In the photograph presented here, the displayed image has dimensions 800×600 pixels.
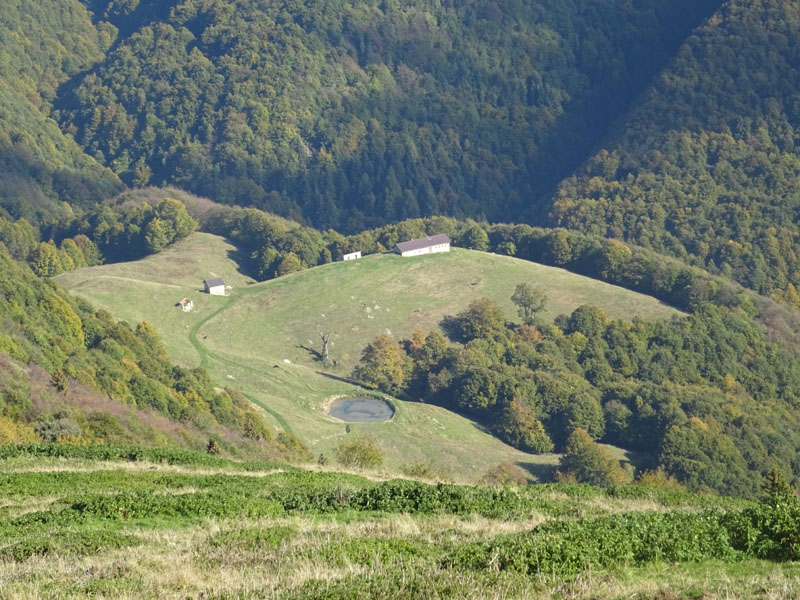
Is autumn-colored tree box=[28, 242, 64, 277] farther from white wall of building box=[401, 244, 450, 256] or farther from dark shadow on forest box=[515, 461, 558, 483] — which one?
dark shadow on forest box=[515, 461, 558, 483]

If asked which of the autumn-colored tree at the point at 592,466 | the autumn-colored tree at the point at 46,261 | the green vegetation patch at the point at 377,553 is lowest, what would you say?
the autumn-colored tree at the point at 46,261

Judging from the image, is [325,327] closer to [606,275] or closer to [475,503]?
[606,275]

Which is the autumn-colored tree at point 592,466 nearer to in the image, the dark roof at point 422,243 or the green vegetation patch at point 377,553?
the dark roof at point 422,243

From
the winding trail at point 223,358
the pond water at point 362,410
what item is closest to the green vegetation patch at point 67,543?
the winding trail at point 223,358

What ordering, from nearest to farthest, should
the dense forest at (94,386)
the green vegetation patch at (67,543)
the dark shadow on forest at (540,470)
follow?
the green vegetation patch at (67,543)
the dense forest at (94,386)
the dark shadow on forest at (540,470)

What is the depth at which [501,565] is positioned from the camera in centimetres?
1848

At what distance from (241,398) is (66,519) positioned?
68063 millimetres

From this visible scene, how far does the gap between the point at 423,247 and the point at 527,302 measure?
24959mm

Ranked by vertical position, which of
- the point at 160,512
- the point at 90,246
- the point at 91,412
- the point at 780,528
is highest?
the point at 780,528

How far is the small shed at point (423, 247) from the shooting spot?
500 ft

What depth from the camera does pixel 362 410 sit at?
10406 cm

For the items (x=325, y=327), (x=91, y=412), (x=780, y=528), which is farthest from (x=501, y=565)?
(x=325, y=327)

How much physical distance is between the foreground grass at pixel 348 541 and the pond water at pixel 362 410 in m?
64.6

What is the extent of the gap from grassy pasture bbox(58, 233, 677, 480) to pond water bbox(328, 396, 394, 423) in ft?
5.60
